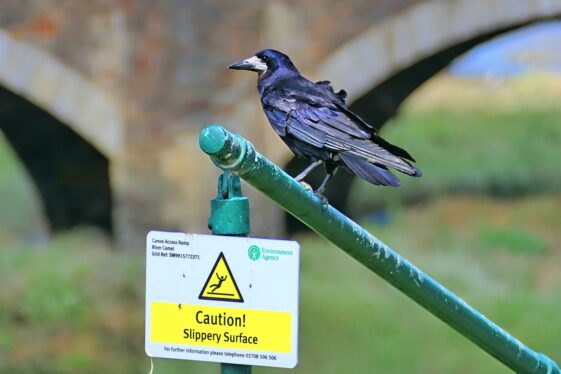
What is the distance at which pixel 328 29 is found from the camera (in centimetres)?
957

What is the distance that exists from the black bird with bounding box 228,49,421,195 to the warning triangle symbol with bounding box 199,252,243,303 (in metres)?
0.79

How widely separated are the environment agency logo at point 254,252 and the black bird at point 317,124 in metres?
0.76

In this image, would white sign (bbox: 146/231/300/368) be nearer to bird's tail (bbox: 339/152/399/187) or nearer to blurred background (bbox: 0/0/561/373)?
bird's tail (bbox: 339/152/399/187)

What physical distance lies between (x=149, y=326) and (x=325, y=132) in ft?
3.79

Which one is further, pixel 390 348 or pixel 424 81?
pixel 424 81

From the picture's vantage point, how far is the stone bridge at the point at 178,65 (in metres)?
9.52

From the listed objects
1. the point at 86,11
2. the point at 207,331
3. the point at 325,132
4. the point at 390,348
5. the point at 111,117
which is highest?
the point at 86,11

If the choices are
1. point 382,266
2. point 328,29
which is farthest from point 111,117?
point 382,266

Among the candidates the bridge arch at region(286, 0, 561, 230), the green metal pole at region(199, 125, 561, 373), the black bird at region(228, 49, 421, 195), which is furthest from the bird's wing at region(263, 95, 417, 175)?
the bridge arch at region(286, 0, 561, 230)

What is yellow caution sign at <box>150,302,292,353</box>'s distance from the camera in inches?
110

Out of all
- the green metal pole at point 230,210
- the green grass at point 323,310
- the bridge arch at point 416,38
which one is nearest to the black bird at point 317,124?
the green metal pole at point 230,210

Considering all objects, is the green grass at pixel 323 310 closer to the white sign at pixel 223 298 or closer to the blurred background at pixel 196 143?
the blurred background at pixel 196 143

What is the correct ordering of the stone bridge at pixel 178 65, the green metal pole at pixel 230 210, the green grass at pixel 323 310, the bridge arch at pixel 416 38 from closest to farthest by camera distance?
the green metal pole at pixel 230 210 → the green grass at pixel 323 310 → the bridge arch at pixel 416 38 → the stone bridge at pixel 178 65

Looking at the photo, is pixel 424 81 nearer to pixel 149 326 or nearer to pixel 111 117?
pixel 111 117
